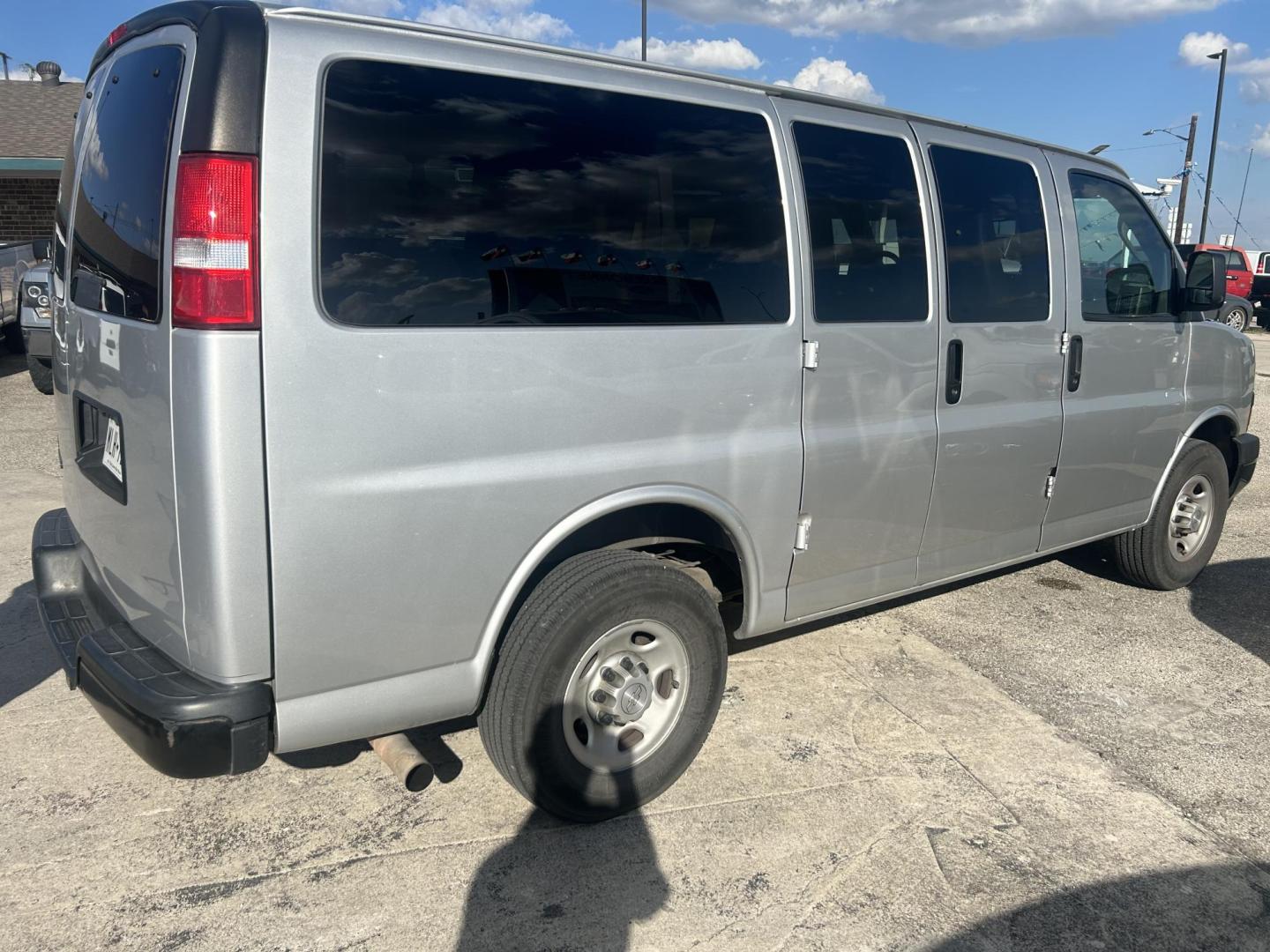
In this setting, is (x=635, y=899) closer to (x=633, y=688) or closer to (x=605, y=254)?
(x=633, y=688)

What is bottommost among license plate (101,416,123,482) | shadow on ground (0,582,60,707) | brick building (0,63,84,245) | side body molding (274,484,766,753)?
shadow on ground (0,582,60,707)

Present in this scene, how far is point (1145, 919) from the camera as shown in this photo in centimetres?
278

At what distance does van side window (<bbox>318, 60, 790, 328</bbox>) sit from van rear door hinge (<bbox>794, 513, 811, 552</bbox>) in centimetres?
71

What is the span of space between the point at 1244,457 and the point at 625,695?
4.31 meters

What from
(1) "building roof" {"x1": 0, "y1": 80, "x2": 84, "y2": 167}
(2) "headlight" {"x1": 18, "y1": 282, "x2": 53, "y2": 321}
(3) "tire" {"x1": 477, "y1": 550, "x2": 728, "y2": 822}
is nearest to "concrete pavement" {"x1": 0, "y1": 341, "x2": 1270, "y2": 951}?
(3) "tire" {"x1": 477, "y1": 550, "x2": 728, "y2": 822}

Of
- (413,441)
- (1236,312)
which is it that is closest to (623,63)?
(413,441)

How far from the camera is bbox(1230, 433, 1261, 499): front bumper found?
220 inches

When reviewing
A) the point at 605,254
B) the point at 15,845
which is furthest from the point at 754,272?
the point at 15,845

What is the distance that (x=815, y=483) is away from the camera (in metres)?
3.45

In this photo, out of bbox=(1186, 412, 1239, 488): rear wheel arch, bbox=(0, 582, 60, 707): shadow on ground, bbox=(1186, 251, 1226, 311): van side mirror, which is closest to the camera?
bbox=(0, 582, 60, 707): shadow on ground

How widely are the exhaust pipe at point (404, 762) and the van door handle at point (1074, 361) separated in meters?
3.20

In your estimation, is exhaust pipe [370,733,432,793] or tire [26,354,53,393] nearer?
exhaust pipe [370,733,432,793]

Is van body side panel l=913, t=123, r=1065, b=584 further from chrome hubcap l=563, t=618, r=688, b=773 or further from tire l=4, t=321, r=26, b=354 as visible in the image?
tire l=4, t=321, r=26, b=354

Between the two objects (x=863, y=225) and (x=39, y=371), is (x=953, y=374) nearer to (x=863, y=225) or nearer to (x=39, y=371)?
(x=863, y=225)
